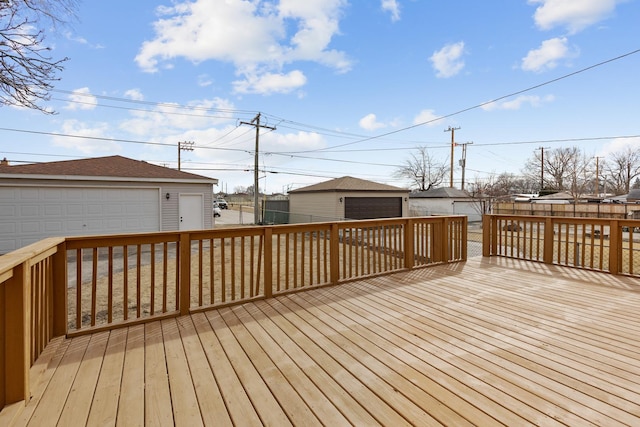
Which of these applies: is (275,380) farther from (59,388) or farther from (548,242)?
(548,242)

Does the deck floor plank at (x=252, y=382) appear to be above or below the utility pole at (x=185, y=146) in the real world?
below

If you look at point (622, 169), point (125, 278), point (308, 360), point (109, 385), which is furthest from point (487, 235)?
point (622, 169)

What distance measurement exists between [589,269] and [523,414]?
430 cm

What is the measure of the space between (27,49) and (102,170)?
6.80 metres

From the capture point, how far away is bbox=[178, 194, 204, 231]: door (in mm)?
10784

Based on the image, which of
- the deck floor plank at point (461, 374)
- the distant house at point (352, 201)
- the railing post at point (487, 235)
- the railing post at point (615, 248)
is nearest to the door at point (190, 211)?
the distant house at point (352, 201)

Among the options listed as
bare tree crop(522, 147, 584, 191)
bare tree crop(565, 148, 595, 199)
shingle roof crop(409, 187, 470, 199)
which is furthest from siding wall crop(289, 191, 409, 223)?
bare tree crop(522, 147, 584, 191)

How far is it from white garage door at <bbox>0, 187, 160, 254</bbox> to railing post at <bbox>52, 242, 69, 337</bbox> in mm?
8117

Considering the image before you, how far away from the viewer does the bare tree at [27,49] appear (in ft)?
12.2

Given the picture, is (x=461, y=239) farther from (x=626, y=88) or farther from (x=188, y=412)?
(x=626, y=88)

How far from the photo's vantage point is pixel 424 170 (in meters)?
33.3

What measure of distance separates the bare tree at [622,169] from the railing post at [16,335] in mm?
46749

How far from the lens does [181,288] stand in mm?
2926

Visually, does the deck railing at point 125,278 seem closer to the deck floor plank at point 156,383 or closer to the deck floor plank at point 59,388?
the deck floor plank at point 59,388
